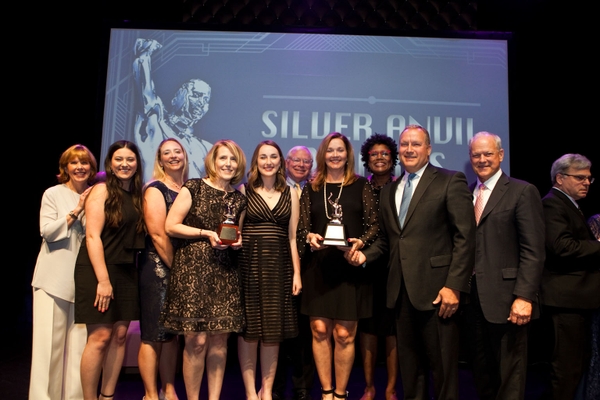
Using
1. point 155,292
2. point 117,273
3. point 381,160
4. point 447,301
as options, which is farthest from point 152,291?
point 381,160

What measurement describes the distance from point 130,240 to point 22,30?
10.5 ft

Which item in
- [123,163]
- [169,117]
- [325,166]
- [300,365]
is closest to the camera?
[123,163]

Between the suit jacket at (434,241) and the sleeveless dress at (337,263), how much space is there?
0.28 metres

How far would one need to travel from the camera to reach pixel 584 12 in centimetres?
488

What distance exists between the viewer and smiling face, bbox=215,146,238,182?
9.79 feet

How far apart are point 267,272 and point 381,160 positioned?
4.56ft

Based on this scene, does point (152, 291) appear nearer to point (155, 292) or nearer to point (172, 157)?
point (155, 292)

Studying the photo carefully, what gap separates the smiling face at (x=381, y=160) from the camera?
3.83m

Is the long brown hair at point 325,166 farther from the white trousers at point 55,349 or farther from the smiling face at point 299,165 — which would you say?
the white trousers at point 55,349

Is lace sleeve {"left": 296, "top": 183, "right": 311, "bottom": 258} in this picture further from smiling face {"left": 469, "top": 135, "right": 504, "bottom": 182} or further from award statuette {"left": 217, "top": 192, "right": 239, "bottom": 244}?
smiling face {"left": 469, "top": 135, "right": 504, "bottom": 182}

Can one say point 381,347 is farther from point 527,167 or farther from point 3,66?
point 3,66

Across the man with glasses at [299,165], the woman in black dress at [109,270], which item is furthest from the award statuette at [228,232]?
the man with glasses at [299,165]

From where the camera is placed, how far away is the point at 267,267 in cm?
301

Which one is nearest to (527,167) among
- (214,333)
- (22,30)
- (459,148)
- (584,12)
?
(459,148)
